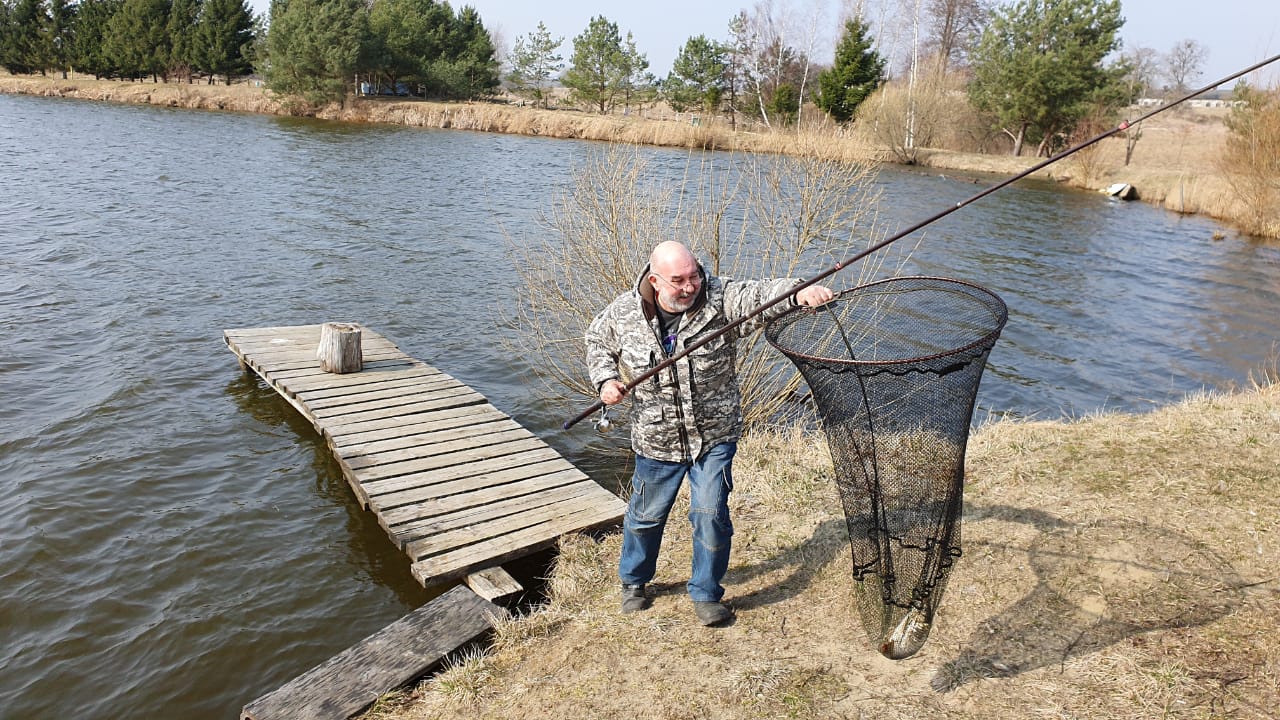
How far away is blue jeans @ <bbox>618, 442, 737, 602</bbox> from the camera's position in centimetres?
436

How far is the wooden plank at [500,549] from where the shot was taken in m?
5.80

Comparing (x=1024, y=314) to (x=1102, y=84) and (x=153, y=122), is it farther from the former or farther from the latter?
(x=153, y=122)

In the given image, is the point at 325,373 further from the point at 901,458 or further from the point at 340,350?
the point at 901,458

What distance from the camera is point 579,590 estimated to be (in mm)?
5379

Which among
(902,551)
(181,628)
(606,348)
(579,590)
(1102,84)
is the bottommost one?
(181,628)

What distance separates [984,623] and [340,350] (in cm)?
742

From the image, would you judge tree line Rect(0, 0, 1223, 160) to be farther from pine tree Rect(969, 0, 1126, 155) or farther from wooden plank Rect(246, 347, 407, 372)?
wooden plank Rect(246, 347, 407, 372)

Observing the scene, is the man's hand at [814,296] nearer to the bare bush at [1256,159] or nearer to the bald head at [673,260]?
the bald head at [673,260]

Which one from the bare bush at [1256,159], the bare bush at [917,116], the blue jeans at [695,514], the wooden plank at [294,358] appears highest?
the bare bush at [917,116]

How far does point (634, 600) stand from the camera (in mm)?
4918

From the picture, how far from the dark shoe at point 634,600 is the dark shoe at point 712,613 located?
350 millimetres

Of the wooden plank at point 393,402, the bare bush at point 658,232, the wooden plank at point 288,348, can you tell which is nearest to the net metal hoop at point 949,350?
the bare bush at point 658,232

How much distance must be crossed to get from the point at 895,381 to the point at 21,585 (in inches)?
258

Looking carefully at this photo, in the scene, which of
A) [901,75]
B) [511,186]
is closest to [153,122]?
[511,186]
